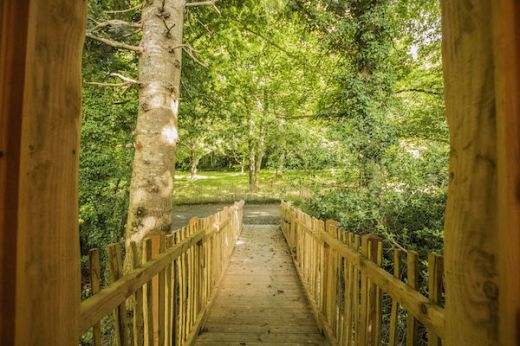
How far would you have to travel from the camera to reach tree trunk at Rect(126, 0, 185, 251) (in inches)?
146

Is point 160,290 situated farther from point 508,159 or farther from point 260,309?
point 508,159

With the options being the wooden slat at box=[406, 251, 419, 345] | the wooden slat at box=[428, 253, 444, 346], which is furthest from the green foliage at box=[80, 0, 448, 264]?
the wooden slat at box=[428, 253, 444, 346]

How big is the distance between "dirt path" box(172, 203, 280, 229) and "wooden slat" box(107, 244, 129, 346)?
12530 mm

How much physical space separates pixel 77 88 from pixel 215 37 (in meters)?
8.30

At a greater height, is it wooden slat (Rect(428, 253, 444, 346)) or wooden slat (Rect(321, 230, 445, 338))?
wooden slat (Rect(428, 253, 444, 346))

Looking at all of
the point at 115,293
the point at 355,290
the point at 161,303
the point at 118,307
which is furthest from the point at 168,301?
the point at 355,290

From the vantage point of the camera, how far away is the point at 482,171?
952mm

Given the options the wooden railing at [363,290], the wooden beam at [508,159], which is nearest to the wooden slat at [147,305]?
the wooden railing at [363,290]

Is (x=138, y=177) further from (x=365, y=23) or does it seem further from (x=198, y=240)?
(x=365, y=23)

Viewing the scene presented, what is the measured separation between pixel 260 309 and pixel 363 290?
2266mm

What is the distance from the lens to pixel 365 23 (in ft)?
27.2

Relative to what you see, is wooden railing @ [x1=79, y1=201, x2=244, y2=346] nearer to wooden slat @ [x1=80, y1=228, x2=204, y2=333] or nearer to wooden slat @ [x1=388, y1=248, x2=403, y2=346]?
wooden slat @ [x1=80, y1=228, x2=204, y2=333]

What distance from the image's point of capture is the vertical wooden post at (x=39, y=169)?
2.76 ft

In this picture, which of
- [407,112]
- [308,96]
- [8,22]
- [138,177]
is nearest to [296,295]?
[138,177]
